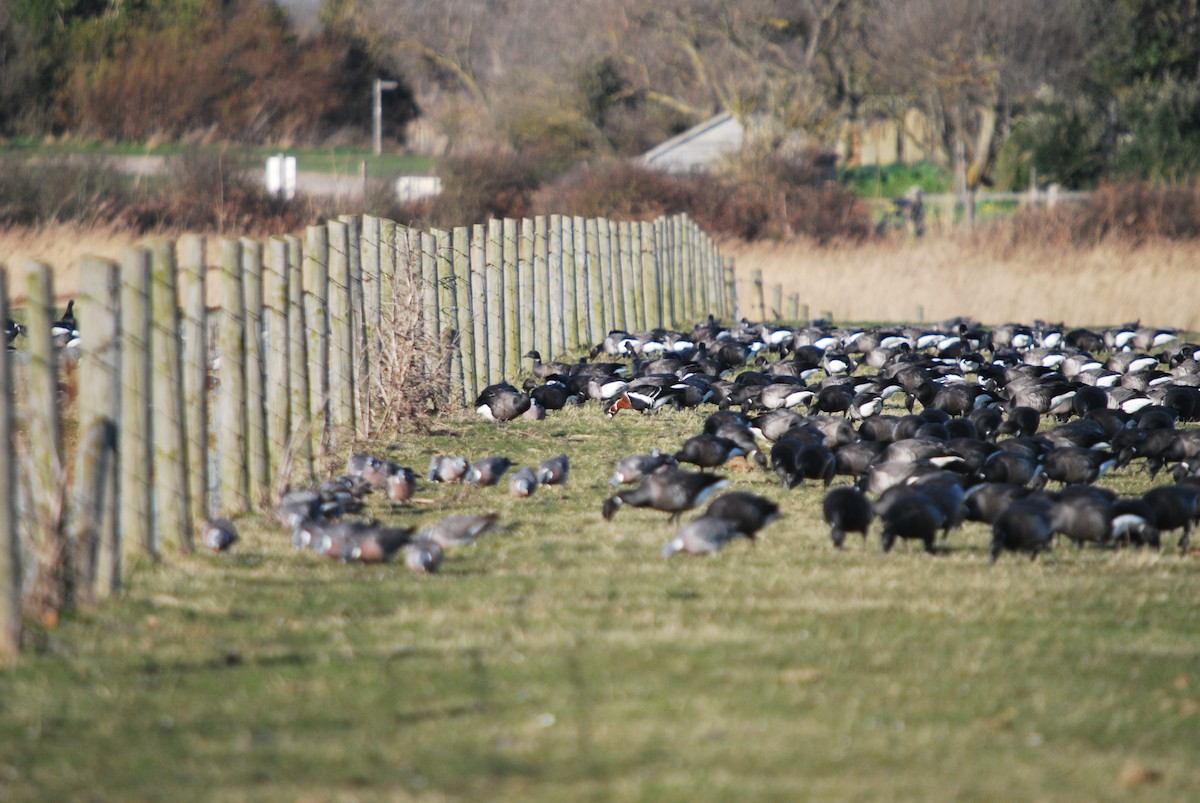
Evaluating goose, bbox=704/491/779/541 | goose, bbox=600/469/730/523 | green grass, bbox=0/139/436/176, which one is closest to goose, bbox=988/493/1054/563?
goose, bbox=704/491/779/541

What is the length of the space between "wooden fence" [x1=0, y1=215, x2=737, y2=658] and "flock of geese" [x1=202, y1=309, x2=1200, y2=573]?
44 cm

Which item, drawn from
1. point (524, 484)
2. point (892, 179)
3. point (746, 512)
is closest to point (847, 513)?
point (746, 512)

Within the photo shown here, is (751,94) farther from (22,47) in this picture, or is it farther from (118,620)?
(118,620)

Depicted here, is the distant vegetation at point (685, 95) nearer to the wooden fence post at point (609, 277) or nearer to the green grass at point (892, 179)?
the green grass at point (892, 179)

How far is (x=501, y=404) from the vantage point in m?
11.2

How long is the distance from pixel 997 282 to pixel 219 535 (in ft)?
70.3

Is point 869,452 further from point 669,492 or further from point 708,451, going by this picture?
point 669,492

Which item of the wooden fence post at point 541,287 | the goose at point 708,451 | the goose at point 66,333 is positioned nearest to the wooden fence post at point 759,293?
the wooden fence post at point 541,287

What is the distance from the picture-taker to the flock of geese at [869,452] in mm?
6809

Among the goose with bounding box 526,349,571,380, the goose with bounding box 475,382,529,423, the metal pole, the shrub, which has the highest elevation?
the metal pole

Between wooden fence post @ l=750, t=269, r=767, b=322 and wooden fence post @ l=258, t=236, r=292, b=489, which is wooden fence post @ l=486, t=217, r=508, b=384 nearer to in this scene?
wooden fence post @ l=258, t=236, r=292, b=489

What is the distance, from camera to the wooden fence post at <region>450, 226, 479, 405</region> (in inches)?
473

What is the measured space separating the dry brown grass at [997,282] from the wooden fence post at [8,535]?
21.2 m

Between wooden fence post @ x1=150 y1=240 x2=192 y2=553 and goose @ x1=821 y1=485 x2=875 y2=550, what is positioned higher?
wooden fence post @ x1=150 y1=240 x2=192 y2=553
